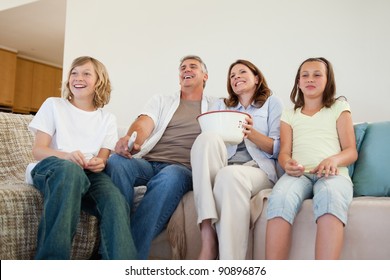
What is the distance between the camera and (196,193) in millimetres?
1256

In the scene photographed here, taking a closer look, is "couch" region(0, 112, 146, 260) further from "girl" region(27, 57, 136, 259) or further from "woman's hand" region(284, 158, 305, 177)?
"woman's hand" region(284, 158, 305, 177)

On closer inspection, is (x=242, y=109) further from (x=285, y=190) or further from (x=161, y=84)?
(x=161, y=84)

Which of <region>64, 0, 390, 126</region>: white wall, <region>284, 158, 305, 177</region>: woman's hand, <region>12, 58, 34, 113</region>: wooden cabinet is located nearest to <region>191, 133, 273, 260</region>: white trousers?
<region>284, 158, 305, 177</region>: woman's hand

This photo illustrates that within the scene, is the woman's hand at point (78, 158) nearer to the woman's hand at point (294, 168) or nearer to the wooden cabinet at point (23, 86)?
the woman's hand at point (294, 168)

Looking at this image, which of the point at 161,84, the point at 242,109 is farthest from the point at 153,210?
the point at 161,84

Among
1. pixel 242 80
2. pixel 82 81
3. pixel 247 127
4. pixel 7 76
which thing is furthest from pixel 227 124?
pixel 7 76

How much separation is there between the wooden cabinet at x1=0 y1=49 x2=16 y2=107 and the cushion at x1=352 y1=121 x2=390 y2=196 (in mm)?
5446

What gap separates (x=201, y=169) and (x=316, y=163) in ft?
1.27

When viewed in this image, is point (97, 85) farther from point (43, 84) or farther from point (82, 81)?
point (43, 84)

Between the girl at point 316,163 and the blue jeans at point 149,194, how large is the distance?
32cm

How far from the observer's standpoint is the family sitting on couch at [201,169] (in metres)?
1.10

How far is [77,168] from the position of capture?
1145 mm
